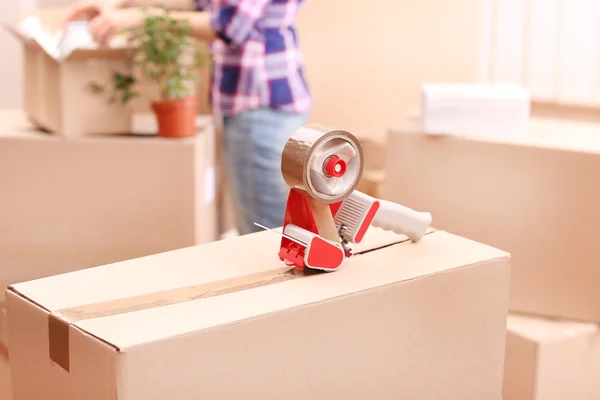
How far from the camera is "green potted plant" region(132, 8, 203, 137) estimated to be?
1.70 m

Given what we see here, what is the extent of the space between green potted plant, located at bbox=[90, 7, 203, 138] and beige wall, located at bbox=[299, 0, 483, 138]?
919 mm

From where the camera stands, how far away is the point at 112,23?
5.80 feet

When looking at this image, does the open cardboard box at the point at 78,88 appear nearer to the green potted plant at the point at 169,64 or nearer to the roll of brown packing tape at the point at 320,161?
the green potted plant at the point at 169,64

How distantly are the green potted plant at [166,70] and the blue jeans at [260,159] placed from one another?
0.13m

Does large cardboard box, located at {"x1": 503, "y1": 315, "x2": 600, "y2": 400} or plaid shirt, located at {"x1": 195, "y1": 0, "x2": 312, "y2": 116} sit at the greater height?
plaid shirt, located at {"x1": 195, "y1": 0, "x2": 312, "y2": 116}

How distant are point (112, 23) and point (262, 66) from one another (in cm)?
32

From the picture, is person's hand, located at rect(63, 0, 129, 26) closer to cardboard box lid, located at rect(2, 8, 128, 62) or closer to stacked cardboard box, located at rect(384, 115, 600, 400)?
cardboard box lid, located at rect(2, 8, 128, 62)

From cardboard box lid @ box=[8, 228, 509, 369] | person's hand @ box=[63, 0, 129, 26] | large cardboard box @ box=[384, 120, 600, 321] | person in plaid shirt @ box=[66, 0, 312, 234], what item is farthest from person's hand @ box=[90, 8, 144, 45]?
cardboard box lid @ box=[8, 228, 509, 369]

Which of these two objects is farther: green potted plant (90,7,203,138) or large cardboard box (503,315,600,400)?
green potted plant (90,7,203,138)

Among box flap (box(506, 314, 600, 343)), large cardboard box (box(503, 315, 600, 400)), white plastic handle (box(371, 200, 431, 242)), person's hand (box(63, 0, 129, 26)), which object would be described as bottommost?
large cardboard box (box(503, 315, 600, 400))

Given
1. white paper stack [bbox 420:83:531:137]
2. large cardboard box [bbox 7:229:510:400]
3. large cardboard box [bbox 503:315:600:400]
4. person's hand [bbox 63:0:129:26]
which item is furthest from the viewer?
person's hand [bbox 63:0:129:26]

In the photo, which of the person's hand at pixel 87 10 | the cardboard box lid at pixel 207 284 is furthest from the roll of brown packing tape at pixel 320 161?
the person's hand at pixel 87 10

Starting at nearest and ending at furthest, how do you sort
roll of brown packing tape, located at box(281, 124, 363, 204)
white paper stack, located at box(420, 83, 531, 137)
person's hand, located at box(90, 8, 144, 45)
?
roll of brown packing tape, located at box(281, 124, 363, 204) < white paper stack, located at box(420, 83, 531, 137) < person's hand, located at box(90, 8, 144, 45)

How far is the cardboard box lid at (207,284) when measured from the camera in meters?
0.87
